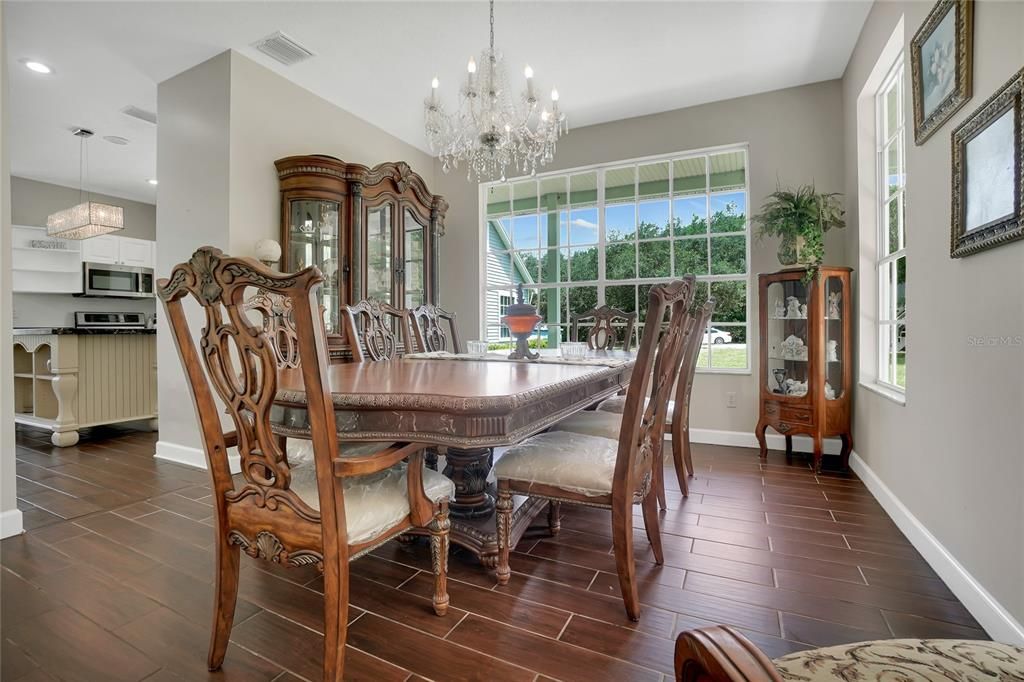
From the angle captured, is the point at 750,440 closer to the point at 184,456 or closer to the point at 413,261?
the point at 413,261

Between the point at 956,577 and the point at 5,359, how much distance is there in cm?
414

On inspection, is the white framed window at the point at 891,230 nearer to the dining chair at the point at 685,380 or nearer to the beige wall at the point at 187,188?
the dining chair at the point at 685,380

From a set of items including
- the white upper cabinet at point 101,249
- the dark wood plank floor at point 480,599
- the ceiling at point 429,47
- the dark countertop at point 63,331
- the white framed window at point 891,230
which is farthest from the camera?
the white upper cabinet at point 101,249

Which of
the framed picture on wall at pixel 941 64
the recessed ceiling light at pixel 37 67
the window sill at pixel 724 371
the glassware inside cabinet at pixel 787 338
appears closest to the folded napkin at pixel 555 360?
the framed picture on wall at pixel 941 64

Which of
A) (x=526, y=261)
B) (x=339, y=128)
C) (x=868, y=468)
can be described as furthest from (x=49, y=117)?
(x=868, y=468)

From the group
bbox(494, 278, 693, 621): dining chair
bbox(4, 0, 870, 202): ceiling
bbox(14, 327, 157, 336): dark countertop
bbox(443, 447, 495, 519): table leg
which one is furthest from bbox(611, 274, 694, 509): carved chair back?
bbox(14, 327, 157, 336): dark countertop

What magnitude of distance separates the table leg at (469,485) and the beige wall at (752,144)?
102 inches

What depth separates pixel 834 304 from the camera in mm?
3344

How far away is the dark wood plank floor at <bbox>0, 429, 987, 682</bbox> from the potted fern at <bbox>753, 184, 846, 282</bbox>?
66.1 inches

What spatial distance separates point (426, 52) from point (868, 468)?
392 cm

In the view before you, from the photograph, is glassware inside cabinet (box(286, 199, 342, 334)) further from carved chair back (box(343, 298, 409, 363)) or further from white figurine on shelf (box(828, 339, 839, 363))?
white figurine on shelf (box(828, 339, 839, 363))

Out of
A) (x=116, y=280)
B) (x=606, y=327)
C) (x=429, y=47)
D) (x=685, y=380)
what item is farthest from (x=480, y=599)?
(x=116, y=280)

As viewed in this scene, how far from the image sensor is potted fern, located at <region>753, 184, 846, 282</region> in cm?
329

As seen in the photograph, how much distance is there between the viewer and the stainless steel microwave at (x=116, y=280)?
6320 millimetres
